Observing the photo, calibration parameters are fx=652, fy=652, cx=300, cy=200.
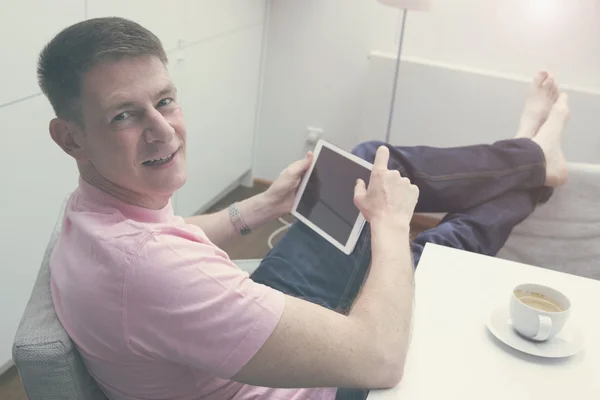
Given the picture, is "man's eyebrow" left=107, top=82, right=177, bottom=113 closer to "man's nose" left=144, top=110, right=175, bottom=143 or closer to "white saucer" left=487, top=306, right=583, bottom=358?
"man's nose" left=144, top=110, right=175, bottom=143

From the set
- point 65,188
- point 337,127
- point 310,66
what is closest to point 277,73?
point 310,66

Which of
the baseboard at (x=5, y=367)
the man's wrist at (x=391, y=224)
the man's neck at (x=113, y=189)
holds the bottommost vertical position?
the baseboard at (x=5, y=367)

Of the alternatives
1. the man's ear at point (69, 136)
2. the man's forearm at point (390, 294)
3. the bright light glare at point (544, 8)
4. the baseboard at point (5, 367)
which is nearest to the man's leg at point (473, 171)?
the man's forearm at point (390, 294)

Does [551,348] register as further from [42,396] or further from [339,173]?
[42,396]

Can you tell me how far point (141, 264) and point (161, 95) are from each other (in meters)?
0.26

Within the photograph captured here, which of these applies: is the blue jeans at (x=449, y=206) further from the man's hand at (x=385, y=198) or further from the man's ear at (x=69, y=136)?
the man's ear at (x=69, y=136)

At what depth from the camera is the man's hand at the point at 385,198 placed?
3.70ft

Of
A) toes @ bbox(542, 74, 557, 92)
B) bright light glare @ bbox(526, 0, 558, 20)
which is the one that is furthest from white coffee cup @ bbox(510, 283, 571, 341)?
bright light glare @ bbox(526, 0, 558, 20)

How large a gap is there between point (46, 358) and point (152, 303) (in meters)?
0.14

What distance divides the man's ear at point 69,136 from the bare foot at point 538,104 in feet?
4.86

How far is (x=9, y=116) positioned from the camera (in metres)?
1.57

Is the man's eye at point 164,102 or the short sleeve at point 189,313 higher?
the man's eye at point 164,102

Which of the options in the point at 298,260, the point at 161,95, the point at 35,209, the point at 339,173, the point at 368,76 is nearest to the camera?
the point at 161,95

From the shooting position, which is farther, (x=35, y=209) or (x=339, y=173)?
(x=35, y=209)
